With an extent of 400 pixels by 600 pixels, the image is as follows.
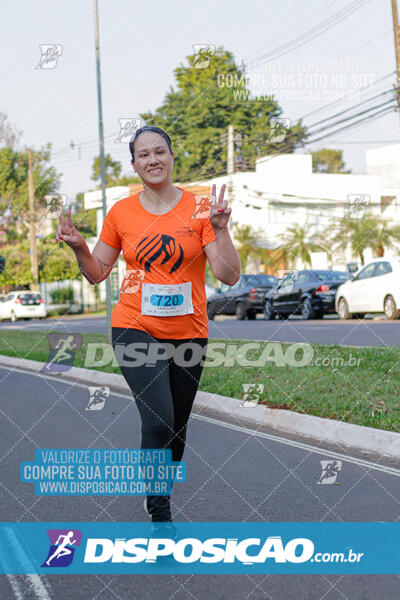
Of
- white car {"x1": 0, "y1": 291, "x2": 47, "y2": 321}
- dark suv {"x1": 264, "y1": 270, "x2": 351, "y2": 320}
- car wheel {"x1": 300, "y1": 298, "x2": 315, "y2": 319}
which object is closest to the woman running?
dark suv {"x1": 264, "y1": 270, "x2": 351, "y2": 320}

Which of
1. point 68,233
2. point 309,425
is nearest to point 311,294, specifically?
point 309,425

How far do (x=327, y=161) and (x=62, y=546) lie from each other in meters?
75.1

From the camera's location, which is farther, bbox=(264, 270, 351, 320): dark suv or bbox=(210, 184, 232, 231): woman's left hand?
bbox=(264, 270, 351, 320): dark suv

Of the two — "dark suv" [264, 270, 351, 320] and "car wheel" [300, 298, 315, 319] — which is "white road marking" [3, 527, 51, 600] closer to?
"dark suv" [264, 270, 351, 320]

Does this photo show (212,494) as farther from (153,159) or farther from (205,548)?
(153,159)

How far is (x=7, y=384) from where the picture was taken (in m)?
12.2

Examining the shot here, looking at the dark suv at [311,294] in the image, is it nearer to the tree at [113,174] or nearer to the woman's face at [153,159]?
the woman's face at [153,159]

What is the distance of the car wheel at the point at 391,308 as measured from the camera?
21.1m

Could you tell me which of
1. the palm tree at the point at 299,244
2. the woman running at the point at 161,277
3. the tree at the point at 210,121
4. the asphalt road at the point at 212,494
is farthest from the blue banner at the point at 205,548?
the palm tree at the point at 299,244

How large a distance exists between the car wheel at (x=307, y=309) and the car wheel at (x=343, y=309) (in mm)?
1241

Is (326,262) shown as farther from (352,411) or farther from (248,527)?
(248,527)

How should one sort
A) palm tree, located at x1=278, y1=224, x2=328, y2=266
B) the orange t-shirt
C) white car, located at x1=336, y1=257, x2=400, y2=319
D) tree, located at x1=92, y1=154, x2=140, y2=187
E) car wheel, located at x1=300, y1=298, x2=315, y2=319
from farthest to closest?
tree, located at x1=92, y1=154, x2=140, y2=187, palm tree, located at x1=278, y1=224, x2=328, y2=266, car wheel, located at x1=300, y1=298, x2=315, y2=319, white car, located at x1=336, y1=257, x2=400, y2=319, the orange t-shirt

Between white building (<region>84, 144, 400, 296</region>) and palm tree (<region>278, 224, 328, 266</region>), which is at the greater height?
white building (<region>84, 144, 400, 296</region>)

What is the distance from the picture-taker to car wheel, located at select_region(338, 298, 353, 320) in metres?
23.0
